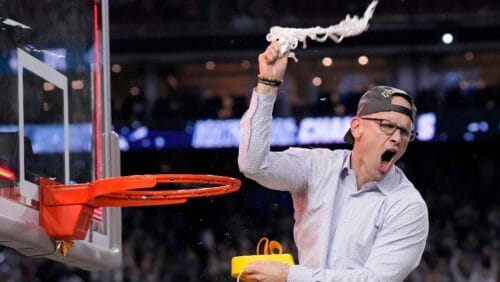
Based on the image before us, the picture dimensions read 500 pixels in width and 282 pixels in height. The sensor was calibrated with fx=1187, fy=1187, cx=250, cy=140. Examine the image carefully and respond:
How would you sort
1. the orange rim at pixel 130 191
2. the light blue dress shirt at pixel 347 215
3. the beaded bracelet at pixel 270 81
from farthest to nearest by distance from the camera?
1. the orange rim at pixel 130 191
2. the light blue dress shirt at pixel 347 215
3. the beaded bracelet at pixel 270 81

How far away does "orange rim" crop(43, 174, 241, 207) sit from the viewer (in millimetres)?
4215

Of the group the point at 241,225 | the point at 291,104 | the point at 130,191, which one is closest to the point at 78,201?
the point at 130,191

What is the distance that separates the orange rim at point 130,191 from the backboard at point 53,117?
0.11 m

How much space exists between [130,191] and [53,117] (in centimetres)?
62

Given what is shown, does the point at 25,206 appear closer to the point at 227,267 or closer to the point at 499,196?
the point at 227,267

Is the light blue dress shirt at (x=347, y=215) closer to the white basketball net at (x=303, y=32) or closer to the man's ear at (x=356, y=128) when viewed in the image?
the man's ear at (x=356, y=128)

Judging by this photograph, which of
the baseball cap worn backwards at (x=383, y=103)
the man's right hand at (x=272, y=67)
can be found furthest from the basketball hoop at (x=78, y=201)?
the man's right hand at (x=272, y=67)

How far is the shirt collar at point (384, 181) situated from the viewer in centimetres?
373

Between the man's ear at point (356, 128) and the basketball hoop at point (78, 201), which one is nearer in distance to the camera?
the man's ear at point (356, 128)

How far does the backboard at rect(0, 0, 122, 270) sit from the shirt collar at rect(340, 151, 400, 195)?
1.27m

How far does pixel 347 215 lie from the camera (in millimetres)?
3701

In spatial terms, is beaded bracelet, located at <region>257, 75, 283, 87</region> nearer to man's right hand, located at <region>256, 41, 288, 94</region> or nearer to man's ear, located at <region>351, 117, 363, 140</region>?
man's right hand, located at <region>256, 41, 288, 94</region>

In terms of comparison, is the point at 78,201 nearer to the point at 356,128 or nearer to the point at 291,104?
the point at 356,128

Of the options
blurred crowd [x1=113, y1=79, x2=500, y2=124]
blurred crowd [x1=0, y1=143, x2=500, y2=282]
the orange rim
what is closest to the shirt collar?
the orange rim
